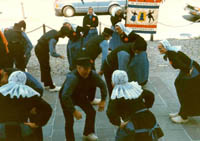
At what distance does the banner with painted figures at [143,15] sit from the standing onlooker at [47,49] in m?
3.43

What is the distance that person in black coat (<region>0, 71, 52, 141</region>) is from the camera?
3.10 metres

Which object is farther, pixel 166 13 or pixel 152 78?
pixel 166 13

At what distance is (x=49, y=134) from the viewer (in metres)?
4.96

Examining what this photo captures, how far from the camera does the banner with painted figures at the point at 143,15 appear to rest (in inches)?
335

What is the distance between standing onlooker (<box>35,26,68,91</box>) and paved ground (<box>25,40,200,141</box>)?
0.28 meters

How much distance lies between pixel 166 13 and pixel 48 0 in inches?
351

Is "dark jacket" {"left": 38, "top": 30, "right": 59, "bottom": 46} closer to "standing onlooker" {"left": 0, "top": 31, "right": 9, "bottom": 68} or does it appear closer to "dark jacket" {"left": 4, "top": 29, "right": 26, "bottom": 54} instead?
"dark jacket" {"left": 4, "top": 29, "right": 26, "bottom": 54}

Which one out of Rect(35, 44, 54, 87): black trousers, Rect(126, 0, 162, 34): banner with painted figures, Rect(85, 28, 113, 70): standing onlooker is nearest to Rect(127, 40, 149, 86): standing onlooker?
Rect(85, 28, 113, 70): standing onlooker

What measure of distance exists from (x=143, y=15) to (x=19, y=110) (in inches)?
250

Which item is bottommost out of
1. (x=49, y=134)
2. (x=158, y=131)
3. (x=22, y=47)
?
(x=49, y=134)

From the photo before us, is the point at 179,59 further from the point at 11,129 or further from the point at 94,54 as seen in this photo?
the point at 11,129

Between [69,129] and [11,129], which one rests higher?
[11,129]

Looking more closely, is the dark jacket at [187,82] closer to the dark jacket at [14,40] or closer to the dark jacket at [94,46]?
the dark jacket at [94,46]

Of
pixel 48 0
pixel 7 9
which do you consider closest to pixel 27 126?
pixel 7 9
